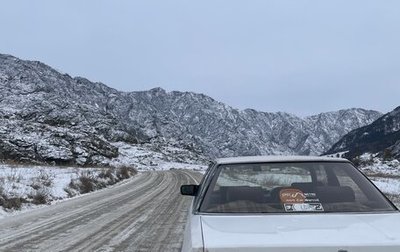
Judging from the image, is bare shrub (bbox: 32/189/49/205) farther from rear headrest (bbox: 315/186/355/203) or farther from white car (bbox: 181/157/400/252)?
rear headrest (bbox: 315/186/355/203)

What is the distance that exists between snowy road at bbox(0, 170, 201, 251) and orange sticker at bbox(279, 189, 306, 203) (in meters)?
4.34

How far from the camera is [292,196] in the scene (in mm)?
4469

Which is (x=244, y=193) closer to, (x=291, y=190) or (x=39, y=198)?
(x=291, y=190)

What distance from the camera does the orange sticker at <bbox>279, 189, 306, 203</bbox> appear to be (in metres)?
4.40

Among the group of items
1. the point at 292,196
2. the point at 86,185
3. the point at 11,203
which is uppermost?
the point at 292,196

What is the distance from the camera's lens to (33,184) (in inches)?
787

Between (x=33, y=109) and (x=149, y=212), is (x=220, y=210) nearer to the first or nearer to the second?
(x=149, y=212)

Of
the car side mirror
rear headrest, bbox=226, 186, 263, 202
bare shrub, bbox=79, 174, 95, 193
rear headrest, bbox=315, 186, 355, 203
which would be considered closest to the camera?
rear headrest, bbox=315, 186, 355, 203

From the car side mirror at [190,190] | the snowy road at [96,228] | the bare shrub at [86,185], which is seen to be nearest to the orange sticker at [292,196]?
the car side mirror at [190,190]

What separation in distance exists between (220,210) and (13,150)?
10037cm

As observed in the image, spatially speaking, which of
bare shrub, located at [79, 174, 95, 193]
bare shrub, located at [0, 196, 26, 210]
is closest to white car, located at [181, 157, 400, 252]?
bare shrub, located at [0, 196, 26, 210]

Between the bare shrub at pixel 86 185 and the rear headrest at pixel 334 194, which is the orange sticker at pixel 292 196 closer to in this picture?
the rear headrest at pixel 334 194

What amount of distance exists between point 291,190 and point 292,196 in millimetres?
135

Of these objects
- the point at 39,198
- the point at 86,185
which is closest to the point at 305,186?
the point at 39,198
